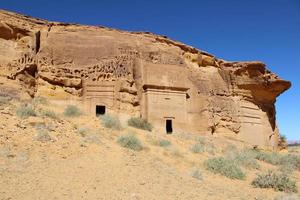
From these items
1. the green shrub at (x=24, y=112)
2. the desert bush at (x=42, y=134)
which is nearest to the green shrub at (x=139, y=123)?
the green shrub at (x=24, y=112)

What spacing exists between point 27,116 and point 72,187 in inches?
217

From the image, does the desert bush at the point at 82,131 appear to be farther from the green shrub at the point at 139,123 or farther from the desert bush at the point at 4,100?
the green shrub at the point at 139,123

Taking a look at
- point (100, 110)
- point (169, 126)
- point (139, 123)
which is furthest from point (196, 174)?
point (169, 126)

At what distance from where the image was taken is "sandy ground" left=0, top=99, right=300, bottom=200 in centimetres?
780

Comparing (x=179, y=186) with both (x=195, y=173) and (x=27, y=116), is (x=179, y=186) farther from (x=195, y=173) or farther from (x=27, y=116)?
(x=27, y=116)

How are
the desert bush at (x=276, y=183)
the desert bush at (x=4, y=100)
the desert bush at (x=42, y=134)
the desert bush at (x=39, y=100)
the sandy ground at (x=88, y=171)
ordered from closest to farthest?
the sandy ground at (x=88, y=171) < the desert bush at (x=42, y=134) < the desert bush at (x=276, y=183) < the desert bush at (x=4, y=100) < the desert bush at (x=39, y=100)

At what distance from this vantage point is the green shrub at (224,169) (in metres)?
12.4

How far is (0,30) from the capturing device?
1958 centimetres

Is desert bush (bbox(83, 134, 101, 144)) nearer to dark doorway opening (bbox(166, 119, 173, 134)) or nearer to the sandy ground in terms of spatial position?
the sandy ground

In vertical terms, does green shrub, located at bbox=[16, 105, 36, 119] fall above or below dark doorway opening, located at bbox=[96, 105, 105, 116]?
below

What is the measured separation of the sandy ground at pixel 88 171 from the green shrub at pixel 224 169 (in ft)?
1.09

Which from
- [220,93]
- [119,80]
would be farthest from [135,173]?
[220,93]

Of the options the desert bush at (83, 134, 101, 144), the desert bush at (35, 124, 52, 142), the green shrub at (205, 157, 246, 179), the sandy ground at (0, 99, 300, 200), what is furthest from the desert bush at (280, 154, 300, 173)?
the desert bush at (35, 124, 52, 142)

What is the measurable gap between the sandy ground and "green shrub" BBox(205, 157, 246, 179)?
1.09 ft
